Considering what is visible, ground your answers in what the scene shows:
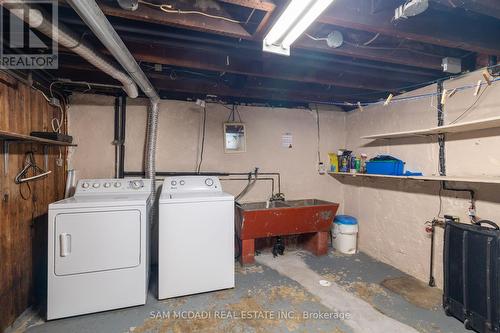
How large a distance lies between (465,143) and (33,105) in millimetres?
4166

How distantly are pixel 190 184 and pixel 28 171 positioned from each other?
1.50 meters

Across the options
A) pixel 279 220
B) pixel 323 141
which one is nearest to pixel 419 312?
pixel 279 220

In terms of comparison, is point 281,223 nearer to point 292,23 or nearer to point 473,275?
point 473,275

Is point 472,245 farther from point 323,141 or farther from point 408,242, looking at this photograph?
point 323,141

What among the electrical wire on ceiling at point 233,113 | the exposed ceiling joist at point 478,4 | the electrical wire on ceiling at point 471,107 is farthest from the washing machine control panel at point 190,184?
the electrical wire on ceiling at point 471,107

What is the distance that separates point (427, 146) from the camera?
8.88 feet

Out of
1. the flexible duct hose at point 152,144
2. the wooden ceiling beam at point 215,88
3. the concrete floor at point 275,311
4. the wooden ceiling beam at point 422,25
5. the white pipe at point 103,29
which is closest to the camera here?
the white pipe at point 103,29

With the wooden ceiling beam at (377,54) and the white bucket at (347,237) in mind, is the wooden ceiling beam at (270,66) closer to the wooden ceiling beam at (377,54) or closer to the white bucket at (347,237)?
the wooden ceiling beam at (377,54)

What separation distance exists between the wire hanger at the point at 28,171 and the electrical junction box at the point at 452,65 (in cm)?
385

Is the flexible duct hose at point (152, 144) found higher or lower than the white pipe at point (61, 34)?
lower

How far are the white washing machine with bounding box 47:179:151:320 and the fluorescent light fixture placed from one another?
5.86 feet

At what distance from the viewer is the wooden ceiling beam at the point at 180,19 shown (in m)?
1.42

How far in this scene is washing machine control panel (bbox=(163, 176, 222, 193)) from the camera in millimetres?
2838

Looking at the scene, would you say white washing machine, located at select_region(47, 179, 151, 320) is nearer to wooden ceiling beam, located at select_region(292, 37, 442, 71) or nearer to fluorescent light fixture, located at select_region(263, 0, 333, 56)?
fluorescent light fixture, located at select_region(263, 0, 333, 56)
